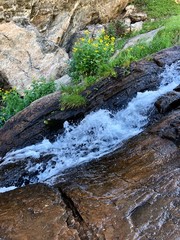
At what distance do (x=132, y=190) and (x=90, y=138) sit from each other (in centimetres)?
267

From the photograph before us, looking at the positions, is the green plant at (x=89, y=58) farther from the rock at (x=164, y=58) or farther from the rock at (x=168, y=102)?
the rock at (x=168, y=102)

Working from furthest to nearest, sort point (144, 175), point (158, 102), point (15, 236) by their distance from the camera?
point (158, 102) → point (144, 175) → point (15, 236)

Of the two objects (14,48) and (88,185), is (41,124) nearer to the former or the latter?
(88,185)

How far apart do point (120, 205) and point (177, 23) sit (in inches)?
379

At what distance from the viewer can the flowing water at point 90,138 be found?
5.39 meters

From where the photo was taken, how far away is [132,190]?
11.3ft

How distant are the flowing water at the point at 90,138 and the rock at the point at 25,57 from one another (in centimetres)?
535

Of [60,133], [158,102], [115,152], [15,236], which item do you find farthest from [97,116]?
[15,236]

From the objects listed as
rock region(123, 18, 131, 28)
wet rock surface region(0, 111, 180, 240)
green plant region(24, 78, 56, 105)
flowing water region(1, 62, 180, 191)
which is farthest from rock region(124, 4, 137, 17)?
wet rock surface region(0, 111, 180, 240)

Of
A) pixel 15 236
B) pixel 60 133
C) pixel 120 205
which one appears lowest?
pixel 60 133

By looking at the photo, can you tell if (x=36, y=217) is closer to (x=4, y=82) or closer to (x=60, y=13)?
(x=4, y=82)

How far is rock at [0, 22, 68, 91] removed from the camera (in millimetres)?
11400

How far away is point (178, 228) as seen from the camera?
2.86 m

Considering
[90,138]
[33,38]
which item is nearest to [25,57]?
[33,38]
